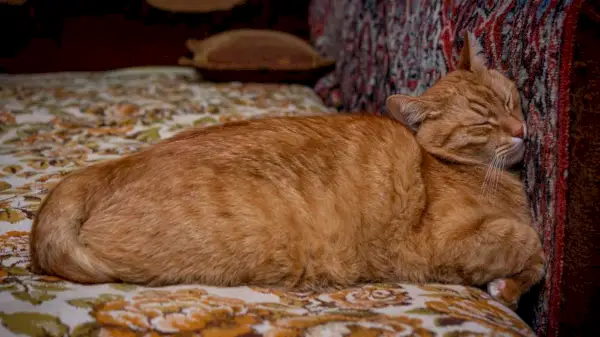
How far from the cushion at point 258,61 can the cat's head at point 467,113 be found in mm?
1809

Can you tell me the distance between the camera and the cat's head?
136cm

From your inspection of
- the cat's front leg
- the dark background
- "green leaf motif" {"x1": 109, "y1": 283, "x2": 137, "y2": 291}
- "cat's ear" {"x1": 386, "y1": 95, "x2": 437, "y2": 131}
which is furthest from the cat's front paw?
the dark background

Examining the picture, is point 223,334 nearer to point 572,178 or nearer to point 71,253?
point 71,253

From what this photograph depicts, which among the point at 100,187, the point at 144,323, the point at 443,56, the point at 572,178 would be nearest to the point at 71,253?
the point at 100,187

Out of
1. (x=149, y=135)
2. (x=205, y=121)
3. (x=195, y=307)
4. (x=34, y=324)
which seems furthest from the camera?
(x=205, y=121)

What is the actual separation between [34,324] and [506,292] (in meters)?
0.94

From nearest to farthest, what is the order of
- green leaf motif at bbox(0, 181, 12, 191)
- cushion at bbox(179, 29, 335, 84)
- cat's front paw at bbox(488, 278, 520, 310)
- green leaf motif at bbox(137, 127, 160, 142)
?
cat's front paw at bbox(488, 278, 520, 310) → green leaf motif at bbox(0, 181, 12, 191) → green leaf motif at bbox(137, 127, 160, 142) → cushion at bbox(179, 29, 335, 84)

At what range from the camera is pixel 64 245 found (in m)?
1.12

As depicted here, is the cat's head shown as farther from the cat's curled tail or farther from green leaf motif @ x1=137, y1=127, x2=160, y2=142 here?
green leaf motif @ x1=137, y1=127, x2=160, y2=142

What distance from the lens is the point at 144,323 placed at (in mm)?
973

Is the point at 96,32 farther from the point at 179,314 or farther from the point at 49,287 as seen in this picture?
the point at 179,314

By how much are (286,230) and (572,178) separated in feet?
1.90

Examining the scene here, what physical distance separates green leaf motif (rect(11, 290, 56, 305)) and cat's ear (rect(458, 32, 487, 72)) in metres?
1.12

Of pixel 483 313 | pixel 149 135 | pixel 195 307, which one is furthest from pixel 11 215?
pixel 483 313
